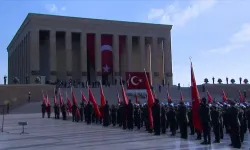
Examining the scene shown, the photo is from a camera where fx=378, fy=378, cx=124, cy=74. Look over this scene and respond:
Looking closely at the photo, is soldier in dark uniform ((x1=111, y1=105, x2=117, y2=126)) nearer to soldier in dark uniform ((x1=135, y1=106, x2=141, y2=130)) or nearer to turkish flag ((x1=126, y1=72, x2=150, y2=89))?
soldier in dark uniform ((x1=135, y1=106, x2=141, y2=130))

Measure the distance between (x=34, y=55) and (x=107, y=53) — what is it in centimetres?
987

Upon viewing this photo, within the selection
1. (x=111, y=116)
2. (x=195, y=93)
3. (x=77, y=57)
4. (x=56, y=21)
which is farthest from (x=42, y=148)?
(x=77, y=57)

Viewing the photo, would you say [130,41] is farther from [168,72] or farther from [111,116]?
[111,116]

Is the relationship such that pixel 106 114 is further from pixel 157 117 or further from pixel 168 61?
pixel 168 61

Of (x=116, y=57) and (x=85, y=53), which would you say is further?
(x=116, y=57)

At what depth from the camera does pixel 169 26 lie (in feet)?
189

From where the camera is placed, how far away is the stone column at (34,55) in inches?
1939

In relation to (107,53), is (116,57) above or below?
below

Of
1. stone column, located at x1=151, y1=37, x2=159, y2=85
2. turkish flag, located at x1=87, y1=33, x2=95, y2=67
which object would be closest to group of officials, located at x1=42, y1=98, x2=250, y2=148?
turkish flag, located at x1=87, y1=33, x2=95, y2=67

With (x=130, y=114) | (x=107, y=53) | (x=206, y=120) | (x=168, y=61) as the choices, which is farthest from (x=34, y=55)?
(x=206, y=120)

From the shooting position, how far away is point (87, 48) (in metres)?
→ 53.7

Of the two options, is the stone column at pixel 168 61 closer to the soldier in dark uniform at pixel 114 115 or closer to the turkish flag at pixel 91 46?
the turkish flag at pixel 91 46

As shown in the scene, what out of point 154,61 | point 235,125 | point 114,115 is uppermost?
point 154,61

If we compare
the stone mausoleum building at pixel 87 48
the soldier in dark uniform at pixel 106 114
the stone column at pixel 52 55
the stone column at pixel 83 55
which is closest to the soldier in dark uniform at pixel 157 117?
the soldier in dark uniform at pixel 106 114
